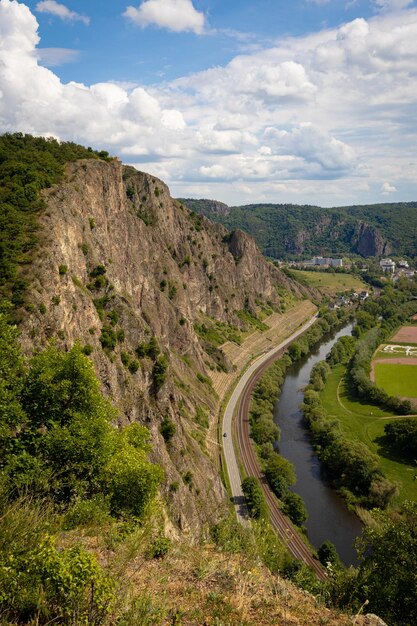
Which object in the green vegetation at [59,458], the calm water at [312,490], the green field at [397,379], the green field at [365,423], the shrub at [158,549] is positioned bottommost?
the calm water at [312,490]

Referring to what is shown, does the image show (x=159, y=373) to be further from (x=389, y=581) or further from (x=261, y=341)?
(x=261, y=341)

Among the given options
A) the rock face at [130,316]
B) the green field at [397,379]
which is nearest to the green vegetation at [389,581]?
the rock face at [130,316]

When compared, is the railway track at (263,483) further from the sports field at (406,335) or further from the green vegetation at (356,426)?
the sports field at (406,335)

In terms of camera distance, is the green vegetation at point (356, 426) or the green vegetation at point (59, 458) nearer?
the green vegetation at point (59, 458)

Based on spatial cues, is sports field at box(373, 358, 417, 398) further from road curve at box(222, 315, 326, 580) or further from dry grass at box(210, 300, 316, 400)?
dry grass at box(210, 300, 316, 400)

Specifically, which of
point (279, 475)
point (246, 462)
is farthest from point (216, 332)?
point (279, 475)

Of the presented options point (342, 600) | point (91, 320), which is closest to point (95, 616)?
point (342, 600)
